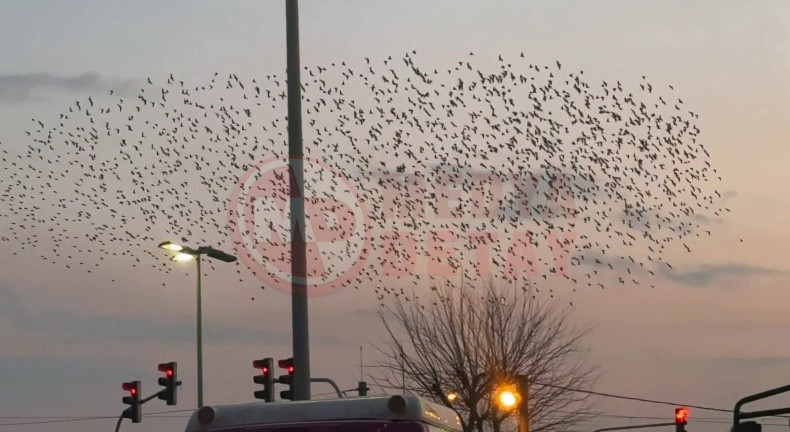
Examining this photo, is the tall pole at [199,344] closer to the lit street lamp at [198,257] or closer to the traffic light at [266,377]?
the lit street lamp at [198,257]

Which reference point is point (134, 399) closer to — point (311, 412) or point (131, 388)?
point (131, 388)

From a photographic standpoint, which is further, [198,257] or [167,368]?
[167,368]

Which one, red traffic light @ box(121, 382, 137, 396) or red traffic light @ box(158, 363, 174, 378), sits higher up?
red traffic light @ box(158, 363, 174, 378)

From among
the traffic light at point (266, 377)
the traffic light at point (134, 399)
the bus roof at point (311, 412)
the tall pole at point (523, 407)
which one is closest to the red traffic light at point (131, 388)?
the traffic light at point (134, 399)

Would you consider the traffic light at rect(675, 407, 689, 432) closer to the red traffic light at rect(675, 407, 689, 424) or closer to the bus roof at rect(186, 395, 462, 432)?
the red traffic light at rect(675, 407, 689, 424)

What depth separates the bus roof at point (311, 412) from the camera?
8.71 meters

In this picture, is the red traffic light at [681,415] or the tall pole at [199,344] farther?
the red traffic light at [681,415]

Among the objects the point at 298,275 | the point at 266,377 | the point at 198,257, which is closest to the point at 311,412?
the point at 298,275

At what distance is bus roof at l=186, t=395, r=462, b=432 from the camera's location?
8.71 metres

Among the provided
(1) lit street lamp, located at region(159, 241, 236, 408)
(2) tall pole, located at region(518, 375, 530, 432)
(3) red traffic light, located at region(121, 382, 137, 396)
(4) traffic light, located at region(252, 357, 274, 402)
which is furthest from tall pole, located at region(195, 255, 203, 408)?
(2) tall pole, located at region(518, 375, 530, 432)

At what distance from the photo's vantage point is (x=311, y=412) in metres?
8.73

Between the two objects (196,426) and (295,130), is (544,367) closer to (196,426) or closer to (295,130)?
(295,130)

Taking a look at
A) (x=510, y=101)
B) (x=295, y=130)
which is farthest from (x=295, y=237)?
(x=510, y=101)

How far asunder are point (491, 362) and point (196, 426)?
116 ft
